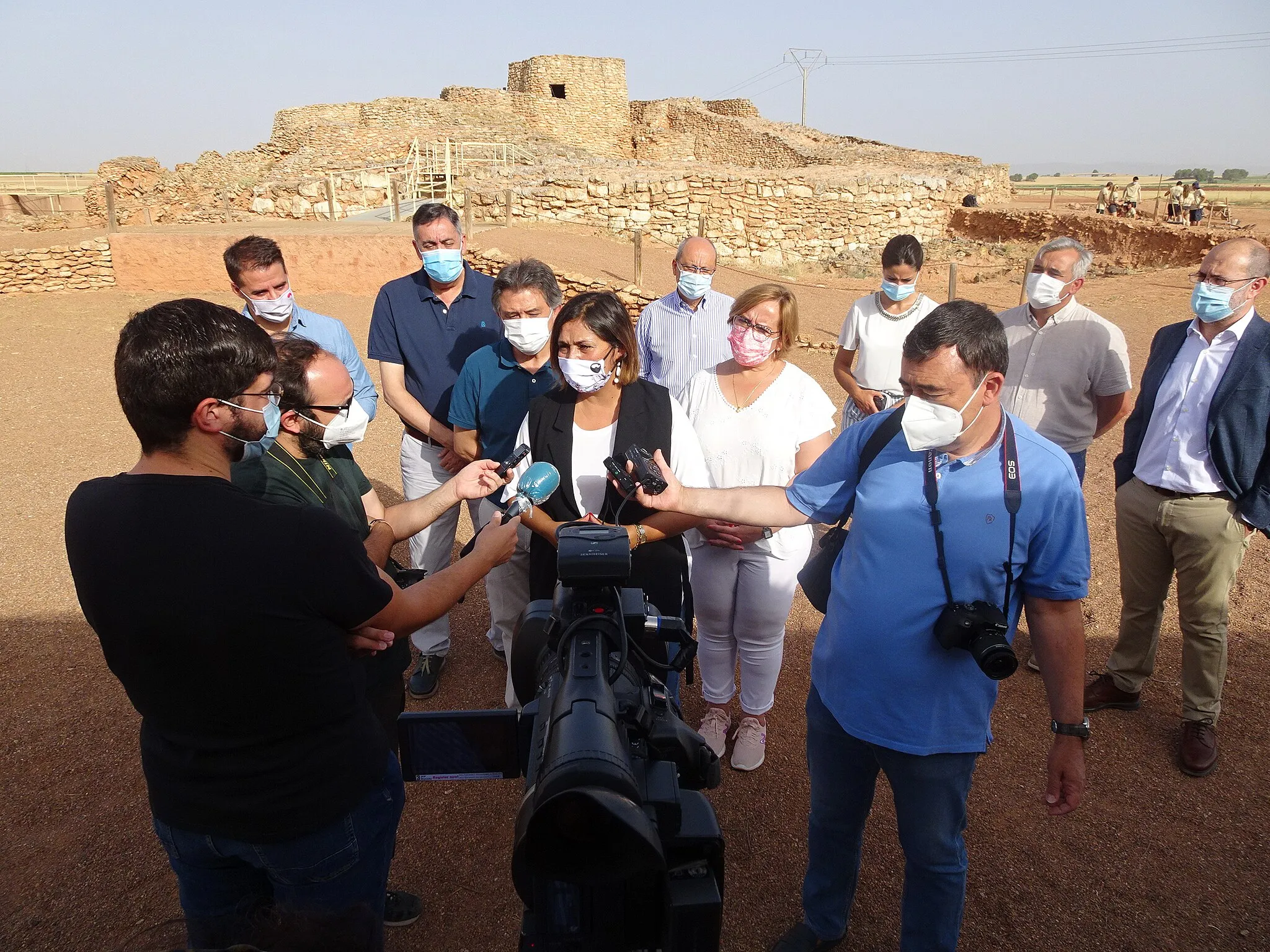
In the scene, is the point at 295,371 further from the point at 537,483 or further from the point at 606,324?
the point at 606,324

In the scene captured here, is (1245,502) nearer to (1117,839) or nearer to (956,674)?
(1117,839)

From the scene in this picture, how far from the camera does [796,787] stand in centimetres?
343

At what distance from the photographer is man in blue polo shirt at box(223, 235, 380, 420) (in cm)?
364

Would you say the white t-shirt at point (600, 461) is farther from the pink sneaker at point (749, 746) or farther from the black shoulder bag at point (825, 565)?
the pink sneaker at point (749, 746)

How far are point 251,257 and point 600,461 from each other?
6.41 feet

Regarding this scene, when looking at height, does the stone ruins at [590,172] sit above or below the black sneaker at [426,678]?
above

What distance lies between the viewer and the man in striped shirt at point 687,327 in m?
4.66

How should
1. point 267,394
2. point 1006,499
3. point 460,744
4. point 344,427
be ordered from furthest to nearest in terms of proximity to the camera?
point 344,427, point 1006,499, point 267,394, point 460,744

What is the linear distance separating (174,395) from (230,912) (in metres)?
1.17

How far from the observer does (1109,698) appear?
393 cm

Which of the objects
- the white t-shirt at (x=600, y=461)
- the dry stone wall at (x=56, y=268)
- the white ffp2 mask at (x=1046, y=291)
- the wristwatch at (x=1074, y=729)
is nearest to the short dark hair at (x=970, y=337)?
the wristwatch at (x=1074, y=729)

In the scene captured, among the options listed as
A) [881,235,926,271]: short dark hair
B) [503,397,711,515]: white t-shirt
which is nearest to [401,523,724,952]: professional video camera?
[503,397,711,515]: white t-shirt

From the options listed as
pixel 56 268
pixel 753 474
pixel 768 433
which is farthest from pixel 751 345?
pixel 56 268

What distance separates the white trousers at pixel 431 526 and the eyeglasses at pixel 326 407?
5.15ft
